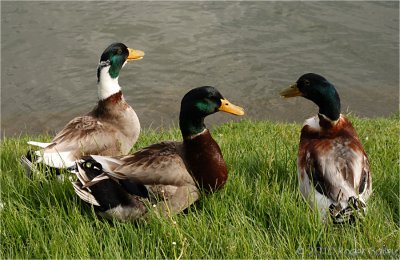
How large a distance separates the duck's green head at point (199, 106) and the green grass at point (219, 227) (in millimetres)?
575

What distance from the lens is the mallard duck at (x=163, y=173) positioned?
348 cm

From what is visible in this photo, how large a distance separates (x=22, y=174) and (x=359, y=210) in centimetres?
275

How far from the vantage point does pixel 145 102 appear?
1051cm

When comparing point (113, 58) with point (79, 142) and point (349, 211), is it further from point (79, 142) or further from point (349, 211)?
point (349, 211)

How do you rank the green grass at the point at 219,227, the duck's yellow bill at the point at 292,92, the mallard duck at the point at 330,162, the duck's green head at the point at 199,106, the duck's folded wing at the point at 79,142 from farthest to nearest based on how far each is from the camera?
the duck's folded wing at the point at 79,142 < the duck's yellow bill at the point at 292,92 < the duck's green head at the point at 199,106 < the mallard duck at the point at 330,162 < the green grass at the point at 219,227

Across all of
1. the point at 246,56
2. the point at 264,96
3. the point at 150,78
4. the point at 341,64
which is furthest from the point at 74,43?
the point at 341,64

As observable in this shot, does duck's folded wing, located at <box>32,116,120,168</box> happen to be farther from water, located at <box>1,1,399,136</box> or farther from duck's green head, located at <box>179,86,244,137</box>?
water, located at <box>1,1,399,136</box>

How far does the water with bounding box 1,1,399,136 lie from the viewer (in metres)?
10.4

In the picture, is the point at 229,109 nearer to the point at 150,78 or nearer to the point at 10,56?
the point at 150,78

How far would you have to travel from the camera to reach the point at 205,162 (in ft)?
12.3

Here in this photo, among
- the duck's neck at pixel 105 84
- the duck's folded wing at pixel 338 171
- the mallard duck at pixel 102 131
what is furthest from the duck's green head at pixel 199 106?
the duck's neck at pixel 105 84

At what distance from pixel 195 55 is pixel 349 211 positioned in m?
9.43

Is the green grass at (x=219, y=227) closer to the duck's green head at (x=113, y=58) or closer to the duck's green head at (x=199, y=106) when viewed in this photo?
the duck's green head at (x=199, y=106)

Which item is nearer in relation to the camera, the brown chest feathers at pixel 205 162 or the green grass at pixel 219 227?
the green grass at pixel 219 227
